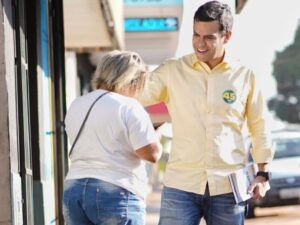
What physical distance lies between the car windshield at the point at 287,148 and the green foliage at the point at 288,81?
4599cm

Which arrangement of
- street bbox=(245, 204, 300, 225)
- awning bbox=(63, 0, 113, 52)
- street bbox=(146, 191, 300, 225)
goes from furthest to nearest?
street bbox=(245, 204, 300, 225) < street bbox=(146, 191, 300, 225) < awning bbox=(63, 0, 113, 52)

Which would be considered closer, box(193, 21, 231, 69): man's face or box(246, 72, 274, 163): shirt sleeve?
box(193, 21, 231, 69): man's face

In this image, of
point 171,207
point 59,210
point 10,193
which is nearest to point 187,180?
point 171,207

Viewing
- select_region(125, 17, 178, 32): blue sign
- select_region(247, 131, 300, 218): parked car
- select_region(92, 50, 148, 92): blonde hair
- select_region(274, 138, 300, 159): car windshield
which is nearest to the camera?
select_region(92, 50, 148, 92): blonde hair

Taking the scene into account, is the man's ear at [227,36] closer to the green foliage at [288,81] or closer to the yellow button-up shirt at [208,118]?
the yellow button-up shirt at [208,118]

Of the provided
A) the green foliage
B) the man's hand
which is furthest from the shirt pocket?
the green foliage

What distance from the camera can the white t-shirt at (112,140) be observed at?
4.27 m

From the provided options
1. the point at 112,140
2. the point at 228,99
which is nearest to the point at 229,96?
the point at 228,99

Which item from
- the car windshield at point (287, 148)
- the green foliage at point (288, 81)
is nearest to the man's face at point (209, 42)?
the car windshield at point (287, 148)

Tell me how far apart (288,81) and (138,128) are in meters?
62.6

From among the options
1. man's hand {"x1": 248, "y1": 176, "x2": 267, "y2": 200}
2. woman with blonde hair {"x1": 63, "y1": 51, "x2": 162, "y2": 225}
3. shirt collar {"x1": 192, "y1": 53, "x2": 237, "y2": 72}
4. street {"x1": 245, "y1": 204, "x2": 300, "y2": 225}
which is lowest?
street {"x1": 245, "y1": 204, "x2": 300, "y2": 225}

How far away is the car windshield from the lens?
57.7 ft

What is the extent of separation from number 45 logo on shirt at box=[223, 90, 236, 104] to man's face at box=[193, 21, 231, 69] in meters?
0.18

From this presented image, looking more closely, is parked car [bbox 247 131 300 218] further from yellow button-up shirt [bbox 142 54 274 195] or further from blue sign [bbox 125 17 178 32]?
yellow button-up shirt [bbox 142 54 274 195]
